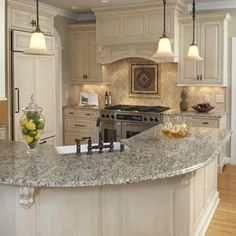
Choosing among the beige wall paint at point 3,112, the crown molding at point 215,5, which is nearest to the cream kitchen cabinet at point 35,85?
the beige wall paint at point 3,112

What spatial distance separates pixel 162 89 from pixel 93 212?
172 inches

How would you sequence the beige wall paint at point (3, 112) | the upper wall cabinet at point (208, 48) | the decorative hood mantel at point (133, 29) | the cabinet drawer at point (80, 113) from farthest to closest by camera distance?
the cabinet drawer at point (80, 113), the decorative hood mantel at point (133, 29), the upper wall cabinet at point (208, 48), the beige wall paint at point (3, 112)

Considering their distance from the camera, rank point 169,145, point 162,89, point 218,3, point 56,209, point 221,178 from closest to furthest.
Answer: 1. point 56,209
2. point 169,145
3. point 221,178
4. point 218,3
5. point 162,89

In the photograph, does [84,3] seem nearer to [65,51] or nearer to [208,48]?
[65,51]

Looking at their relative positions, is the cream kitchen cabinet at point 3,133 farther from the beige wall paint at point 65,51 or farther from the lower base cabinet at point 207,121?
the lower base cabinet at point 207,121

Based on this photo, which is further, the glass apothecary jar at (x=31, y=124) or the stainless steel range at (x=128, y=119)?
the stainless steel range at (x=128, y=119)

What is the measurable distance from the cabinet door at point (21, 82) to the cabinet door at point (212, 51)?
9.29ft

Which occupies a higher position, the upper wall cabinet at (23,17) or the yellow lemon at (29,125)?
the upper wall cabinet at (23,17)

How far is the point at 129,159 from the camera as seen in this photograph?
2875 mm

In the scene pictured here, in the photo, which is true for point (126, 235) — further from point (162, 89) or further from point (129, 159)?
point (162, 89)

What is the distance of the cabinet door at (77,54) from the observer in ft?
23.8

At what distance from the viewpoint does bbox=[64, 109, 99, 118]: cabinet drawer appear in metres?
6.83

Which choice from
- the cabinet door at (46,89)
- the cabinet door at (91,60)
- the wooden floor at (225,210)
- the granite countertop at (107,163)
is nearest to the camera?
the granite countertop at (107,163)

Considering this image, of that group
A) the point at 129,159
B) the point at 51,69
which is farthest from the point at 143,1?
the point at 129,159
